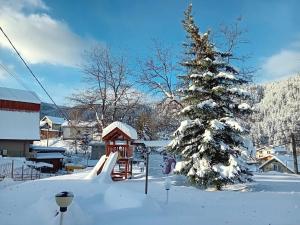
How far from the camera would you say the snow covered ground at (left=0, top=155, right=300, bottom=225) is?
8.77m

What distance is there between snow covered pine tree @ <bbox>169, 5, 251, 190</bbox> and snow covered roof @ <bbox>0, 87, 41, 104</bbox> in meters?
33.1

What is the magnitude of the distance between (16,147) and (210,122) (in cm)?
3406

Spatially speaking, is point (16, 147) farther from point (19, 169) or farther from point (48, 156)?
point (19, 169)

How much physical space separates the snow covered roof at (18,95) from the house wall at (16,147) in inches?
206

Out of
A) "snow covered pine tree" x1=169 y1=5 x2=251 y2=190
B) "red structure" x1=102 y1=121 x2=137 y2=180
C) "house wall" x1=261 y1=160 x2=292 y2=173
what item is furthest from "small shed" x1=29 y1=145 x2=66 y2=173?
"house wall" x1=261 y1=160 x2=292 y2=173

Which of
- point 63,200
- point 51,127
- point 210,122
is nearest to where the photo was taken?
point 63,200

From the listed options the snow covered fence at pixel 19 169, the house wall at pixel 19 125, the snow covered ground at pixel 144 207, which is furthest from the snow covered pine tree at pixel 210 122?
the house wall at pixel 19 125

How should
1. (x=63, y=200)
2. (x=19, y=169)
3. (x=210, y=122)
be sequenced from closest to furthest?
1. (x=63, y=200)
2. (x=210, y=122)
3. (x=19, y=169)

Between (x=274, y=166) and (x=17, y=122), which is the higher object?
(x=17, y=122)

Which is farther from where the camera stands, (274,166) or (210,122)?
(274,166)

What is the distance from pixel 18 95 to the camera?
152ft

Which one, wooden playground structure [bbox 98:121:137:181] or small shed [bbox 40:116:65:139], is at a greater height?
small shed [bbox 40:116:65:139]

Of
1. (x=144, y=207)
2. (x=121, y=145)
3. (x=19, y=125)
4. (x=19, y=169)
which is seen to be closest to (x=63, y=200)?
(x=144, y=207)

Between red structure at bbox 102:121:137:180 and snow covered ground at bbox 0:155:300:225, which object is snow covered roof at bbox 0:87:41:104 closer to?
red structure at bbox 102:121:137:180
